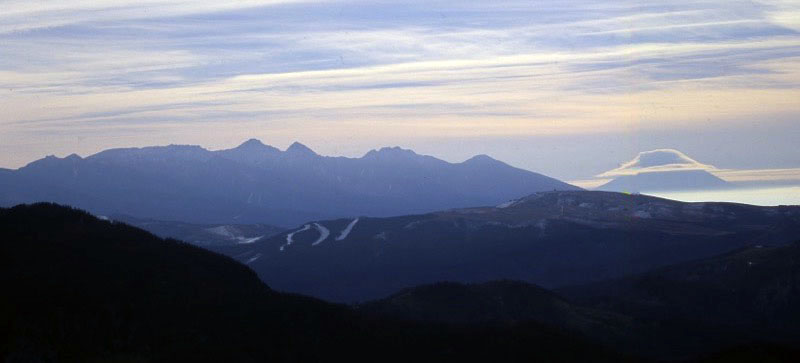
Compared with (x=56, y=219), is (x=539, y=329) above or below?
below

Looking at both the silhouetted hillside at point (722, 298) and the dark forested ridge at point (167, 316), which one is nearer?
the dark forested ridge at point (167, 316)

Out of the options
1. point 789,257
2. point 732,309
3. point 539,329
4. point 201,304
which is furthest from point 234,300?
point 789,257

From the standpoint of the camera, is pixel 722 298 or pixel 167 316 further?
pixel 722 298

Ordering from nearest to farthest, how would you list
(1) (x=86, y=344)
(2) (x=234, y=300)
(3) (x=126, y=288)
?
(1) (x=86, y=344) → (3) (x=126, y=288) → (2) (x=234, y=300)

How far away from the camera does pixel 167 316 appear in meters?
94.5

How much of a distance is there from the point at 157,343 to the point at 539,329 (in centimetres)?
4303

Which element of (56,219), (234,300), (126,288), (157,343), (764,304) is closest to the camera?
(157,343)

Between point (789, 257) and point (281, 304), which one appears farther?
point (789, 257)

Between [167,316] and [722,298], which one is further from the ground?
[167,316]

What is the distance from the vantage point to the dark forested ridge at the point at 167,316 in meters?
84.9

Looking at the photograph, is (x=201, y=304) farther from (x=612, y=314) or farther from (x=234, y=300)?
(x=612, y=314)

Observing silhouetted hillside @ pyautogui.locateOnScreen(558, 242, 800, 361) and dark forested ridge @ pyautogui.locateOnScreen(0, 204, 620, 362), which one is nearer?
dark forested ridge @ pyautogui.locateOnScreen(0, 204, 620, 362)

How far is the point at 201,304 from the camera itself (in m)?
99.8

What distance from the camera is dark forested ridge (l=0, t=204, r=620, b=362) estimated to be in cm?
8494
